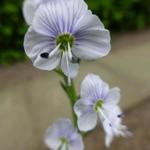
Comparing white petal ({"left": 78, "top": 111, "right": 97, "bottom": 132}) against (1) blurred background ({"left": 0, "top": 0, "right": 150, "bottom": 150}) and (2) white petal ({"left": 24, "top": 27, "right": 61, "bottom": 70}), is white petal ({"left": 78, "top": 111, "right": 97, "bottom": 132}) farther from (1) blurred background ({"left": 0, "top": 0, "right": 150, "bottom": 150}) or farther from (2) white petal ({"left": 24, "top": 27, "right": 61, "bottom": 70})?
(1) blurred background ({"left": 0, "top": 0, "right": 150, "bottom": 150})

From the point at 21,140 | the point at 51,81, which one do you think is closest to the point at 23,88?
the point at 51,81

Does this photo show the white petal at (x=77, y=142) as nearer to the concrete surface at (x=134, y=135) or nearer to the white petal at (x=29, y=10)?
the white petal at (x=29, y=10)

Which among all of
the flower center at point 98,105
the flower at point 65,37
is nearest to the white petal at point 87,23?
the flower at point 65,37

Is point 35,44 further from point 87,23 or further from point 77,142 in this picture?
point 77,142

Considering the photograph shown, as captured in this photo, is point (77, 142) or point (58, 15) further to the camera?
point (77, 142)

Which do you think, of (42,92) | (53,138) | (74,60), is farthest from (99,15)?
(74,60)

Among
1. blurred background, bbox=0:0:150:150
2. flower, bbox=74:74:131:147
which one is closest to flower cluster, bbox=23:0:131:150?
flower, bbox=74:74:131:147
